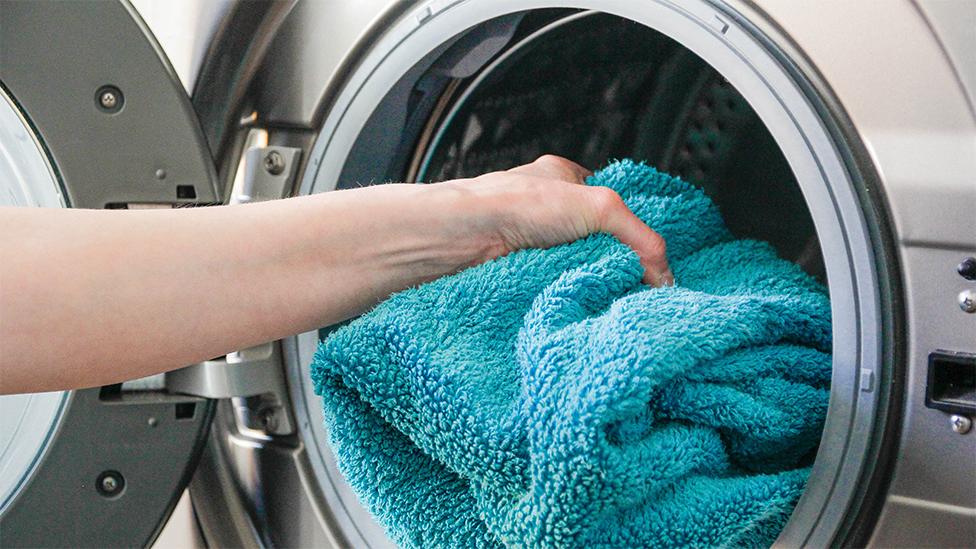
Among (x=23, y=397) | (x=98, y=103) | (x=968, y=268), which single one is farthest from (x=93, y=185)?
(x=968, y=268)

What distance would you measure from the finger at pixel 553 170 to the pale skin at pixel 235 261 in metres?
0.02

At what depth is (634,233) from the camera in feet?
2.19

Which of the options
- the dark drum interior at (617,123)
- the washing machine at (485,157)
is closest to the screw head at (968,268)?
the washing machine at (485,157)

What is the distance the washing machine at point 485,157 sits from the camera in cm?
53

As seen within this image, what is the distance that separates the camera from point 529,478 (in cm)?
53

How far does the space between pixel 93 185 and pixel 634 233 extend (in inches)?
16.5

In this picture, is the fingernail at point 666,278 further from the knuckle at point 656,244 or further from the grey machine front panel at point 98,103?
the grey machine front panel at point 98,103

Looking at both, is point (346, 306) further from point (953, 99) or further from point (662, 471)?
point (953, 99)

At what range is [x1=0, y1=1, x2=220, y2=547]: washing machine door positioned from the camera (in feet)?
2.50

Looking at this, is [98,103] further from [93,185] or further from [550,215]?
[550,215]

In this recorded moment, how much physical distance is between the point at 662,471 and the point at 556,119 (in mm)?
520

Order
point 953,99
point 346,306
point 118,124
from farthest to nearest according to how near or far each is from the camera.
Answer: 1. point 118,124
2. point 346,306
3. point 953,99

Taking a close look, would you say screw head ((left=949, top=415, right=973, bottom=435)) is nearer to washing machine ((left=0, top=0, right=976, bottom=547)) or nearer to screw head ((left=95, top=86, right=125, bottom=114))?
washing machine ((left=0, top=0, right=976, bottom=547))

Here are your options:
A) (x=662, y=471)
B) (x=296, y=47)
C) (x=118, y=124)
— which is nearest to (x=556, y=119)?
(x=296, y=47)
